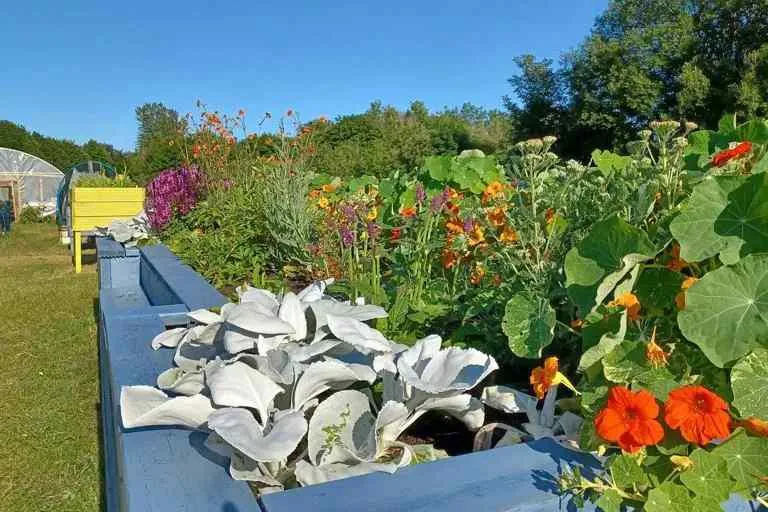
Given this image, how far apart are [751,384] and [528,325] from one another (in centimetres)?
40

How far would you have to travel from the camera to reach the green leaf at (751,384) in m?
0.80

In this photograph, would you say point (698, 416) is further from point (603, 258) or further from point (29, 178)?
point (29, 178)

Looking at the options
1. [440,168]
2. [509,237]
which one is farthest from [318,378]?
[440,168]

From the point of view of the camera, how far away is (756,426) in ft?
2.69

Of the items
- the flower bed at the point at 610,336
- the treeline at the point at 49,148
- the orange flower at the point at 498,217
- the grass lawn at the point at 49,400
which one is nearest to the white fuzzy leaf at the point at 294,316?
the flower bed at the point at 610,336

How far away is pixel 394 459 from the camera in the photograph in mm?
962

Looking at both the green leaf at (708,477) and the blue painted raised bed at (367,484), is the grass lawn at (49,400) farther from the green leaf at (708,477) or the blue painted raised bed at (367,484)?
the green leaf at (708,477)

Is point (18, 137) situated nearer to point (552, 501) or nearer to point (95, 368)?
point (95, 368)

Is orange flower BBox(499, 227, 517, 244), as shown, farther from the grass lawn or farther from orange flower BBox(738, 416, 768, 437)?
the grass lawn

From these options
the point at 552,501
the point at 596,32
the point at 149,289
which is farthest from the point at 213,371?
the point at 596,32

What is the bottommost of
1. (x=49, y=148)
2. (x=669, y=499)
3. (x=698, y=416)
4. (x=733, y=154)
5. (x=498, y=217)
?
(x=669, y=499)

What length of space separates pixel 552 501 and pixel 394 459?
284 mm

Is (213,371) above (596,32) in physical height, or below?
below

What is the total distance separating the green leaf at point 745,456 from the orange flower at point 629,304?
0.75 feet
